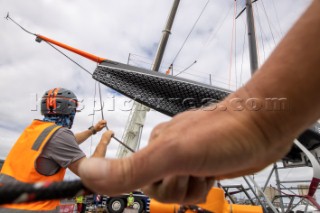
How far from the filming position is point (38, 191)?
28.7 inches

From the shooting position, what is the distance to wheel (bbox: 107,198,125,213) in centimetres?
1214

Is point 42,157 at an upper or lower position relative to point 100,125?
lower

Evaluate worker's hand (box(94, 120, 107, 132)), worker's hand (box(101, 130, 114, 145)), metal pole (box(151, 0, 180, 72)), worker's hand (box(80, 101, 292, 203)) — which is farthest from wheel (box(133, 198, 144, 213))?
worker's hand (box(80, 101, 292, 203))

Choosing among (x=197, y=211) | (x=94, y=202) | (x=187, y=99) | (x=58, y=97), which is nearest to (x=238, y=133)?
(x=197, y=211)

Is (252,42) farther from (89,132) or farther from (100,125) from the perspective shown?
(89,132)

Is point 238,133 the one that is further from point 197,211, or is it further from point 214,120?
point 197,211

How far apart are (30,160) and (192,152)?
2.21 m

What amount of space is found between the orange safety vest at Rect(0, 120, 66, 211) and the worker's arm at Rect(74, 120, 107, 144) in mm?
1244

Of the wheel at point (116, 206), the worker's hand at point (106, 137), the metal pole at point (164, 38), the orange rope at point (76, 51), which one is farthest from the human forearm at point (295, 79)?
the wheel at point (116, 206)

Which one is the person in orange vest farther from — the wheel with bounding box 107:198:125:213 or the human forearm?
the wheel with bounding box 107:198:125:213

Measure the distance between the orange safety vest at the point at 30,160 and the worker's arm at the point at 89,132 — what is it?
4.08 ft

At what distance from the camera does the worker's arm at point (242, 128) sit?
57 cm

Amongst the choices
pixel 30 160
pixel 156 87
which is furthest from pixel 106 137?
pixel 156 87

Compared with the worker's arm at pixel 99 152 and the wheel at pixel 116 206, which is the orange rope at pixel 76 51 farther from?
the wheel at pixel 116 206
